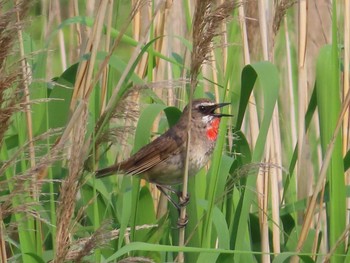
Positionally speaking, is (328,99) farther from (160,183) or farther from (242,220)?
(160,183)

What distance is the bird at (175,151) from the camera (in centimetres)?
363

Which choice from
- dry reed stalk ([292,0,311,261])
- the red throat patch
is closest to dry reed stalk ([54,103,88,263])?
dry reed stalk ([292,0,311,261])

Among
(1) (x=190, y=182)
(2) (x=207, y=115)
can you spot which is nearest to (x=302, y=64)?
(2) (x=207, y=115)

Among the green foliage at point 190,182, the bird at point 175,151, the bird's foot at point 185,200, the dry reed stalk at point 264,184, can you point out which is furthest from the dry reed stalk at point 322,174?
the bird at point 175,151

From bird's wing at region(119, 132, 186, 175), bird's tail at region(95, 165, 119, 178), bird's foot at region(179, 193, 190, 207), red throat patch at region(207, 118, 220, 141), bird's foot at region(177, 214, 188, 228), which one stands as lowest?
bird's foot at region(177, 214, 188, 228)

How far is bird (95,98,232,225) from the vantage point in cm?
363

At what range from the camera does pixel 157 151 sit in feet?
12.6

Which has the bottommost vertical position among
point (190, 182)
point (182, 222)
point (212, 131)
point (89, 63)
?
point (182, 222)

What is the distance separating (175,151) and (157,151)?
82 mm

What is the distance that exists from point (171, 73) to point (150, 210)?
3.13 feet

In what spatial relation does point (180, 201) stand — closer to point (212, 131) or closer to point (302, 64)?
point (212, 131)

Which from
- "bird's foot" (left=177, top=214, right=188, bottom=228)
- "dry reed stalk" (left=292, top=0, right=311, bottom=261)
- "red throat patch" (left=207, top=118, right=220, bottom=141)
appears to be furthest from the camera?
"red throat patch" (left=207, top=118, right=220, bottom=141)

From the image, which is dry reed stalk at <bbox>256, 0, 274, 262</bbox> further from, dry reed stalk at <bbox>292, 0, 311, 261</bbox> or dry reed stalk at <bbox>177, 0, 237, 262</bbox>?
dry reed stalk at <bbox>177, 0, 237, 262</bbox>

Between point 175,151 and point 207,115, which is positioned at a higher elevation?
point 207,115
